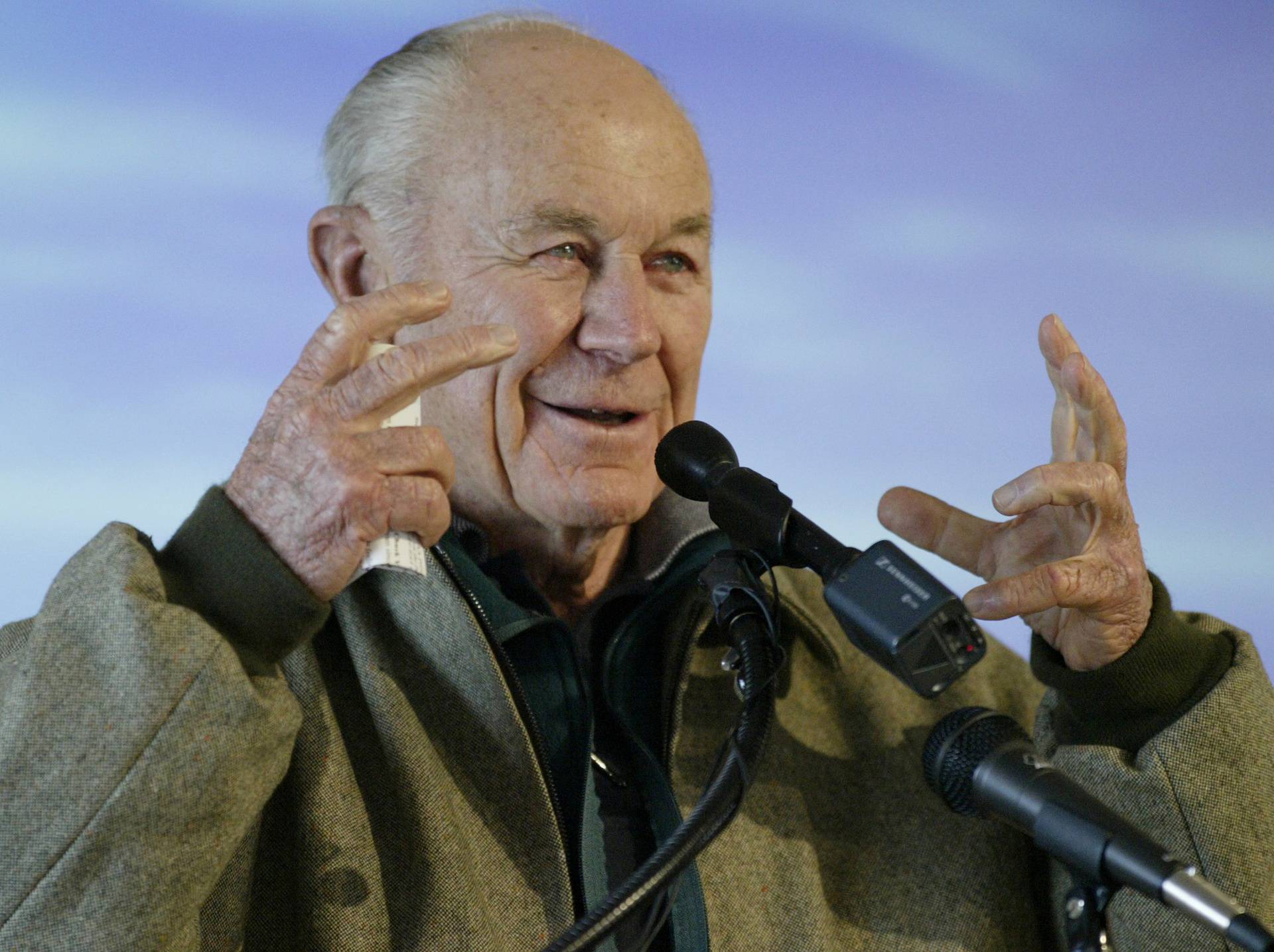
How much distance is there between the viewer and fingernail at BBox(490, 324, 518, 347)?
126 centimetres

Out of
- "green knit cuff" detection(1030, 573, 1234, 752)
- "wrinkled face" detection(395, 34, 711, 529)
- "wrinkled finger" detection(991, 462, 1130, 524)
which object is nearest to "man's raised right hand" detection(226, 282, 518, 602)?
"wrinkled face" detection(395, 34, 711, 529)

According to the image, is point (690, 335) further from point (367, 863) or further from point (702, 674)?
point (367, 863)

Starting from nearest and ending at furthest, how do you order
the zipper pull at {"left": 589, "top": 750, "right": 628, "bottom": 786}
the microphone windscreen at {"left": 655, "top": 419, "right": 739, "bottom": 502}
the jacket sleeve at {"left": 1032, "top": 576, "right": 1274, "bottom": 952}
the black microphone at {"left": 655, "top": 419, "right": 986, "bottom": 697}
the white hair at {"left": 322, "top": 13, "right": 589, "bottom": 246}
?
the black microphone at {"left": 655, "top": 419, "right": 986, "bottom": 697} < the microphone windscreen at {"left": 655, "top": 419, "right": 739, "bottom": 502} < the jacket sleeve at {"left": 1032, "top": 576, "right": 1274, "bottom": 952} < the zipper pull at {"left": 589, "top": 750, "right": 628, "bottom": 786} < the white hair at {"left": 322, "top": 13, "right": 589, "bottom": 246}

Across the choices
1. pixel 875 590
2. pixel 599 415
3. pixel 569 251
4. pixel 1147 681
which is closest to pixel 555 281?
pixel 569 251

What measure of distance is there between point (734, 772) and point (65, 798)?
59cm

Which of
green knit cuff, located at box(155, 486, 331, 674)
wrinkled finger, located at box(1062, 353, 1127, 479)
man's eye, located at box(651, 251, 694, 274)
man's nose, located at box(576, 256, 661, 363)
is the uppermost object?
man's eye, located at box(651, 251, 694, 274)

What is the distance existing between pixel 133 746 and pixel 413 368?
42cm

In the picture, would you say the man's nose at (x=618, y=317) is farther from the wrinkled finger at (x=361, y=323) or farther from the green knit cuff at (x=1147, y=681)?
the green knit cuff at (x=1147, y=681)

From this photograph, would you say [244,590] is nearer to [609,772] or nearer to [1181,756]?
[609,772]

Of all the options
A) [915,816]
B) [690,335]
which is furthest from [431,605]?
[915,816]

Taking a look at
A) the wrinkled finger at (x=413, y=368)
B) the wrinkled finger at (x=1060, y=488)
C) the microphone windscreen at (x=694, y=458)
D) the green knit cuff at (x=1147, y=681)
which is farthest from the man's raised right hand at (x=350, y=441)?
the green knit cuff at (x=1147, y=681)

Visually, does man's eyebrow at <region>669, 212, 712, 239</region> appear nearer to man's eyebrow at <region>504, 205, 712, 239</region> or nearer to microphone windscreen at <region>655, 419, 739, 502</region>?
man's eyebrow at <region>504, 205, 712, 239</region>

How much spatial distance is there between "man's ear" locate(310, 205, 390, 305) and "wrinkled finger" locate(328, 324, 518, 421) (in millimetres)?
632

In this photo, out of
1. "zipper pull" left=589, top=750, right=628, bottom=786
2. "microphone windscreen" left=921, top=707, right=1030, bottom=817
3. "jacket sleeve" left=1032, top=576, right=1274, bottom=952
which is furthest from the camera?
"zipper pull" left=589, top=750, right=628, bottom=786
